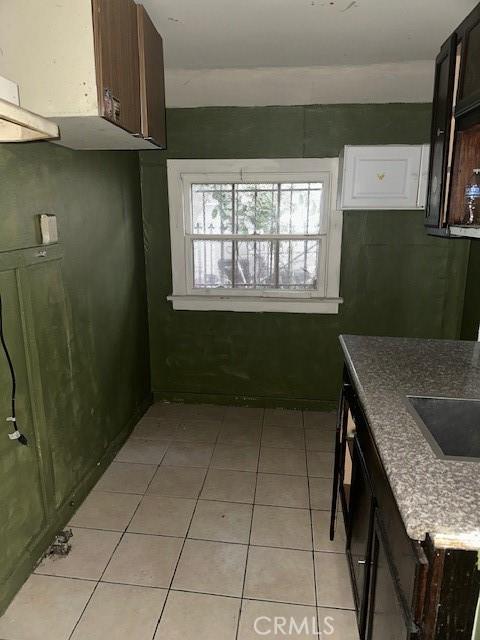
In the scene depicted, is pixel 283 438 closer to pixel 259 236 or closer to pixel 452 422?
pixel 259 236

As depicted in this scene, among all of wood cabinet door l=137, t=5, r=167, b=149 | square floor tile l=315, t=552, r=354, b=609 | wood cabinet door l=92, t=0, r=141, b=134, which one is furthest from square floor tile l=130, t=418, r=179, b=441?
wood cabinet door l=92, t=0, r=141, b=134

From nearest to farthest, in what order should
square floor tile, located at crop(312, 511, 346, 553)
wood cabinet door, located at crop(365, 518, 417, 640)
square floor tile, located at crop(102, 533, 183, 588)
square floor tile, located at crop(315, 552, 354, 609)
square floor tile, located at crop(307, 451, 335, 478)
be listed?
wood cabinet door, located at crop(365, 518, 417, 640) < square floor tile, located at crop(315, 552, 354, 609) < square floor tile, located at crop(102, 533, 183, 588) < square floor tile, located at crop(312, 511, 346, 553) < square floor tile, located at crop(307, 451, 335, 478)

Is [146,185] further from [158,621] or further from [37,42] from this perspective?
[158,621]

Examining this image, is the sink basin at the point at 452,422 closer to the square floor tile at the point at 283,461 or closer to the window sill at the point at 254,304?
the square floor tile at the point at 283,461

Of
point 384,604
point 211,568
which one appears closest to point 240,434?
point 211,568

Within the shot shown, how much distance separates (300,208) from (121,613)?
2.61m

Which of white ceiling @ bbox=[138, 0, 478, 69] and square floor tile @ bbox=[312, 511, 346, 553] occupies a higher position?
white ceiling @ bbox=[138, 0, 478, 69]

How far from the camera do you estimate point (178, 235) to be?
3.31 m

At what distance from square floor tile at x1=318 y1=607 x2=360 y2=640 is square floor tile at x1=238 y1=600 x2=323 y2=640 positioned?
0.03m

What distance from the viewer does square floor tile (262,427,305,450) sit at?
301cm

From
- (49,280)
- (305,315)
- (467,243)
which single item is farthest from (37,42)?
(467,243)

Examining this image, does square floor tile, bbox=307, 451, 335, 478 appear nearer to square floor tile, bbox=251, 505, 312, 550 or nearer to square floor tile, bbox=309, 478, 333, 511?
square floor tile, bbox=309, 478, 333, 511

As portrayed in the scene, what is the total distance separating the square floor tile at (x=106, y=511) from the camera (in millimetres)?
2244

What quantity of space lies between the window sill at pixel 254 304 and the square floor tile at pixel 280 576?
5.63ft
